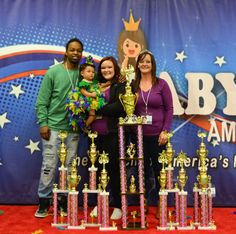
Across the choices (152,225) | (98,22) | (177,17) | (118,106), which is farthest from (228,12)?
(152,225)

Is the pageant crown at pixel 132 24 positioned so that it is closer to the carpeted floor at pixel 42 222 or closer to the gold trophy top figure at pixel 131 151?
the gold trophy top figure at pixel 131 151

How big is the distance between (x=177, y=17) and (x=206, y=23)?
0.28 m

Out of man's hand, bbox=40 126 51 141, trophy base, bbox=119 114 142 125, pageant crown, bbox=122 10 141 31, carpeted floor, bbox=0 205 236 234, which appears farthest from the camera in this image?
pageant crown, bbox=122 10 141 31

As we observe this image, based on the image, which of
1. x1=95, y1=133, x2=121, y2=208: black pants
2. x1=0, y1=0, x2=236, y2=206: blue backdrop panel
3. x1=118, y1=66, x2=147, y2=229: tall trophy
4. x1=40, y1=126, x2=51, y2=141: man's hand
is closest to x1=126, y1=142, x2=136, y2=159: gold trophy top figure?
x1=118, y1=66, x2=147, y2=229: tall trophy

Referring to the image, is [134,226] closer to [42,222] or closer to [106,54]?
[42,222]

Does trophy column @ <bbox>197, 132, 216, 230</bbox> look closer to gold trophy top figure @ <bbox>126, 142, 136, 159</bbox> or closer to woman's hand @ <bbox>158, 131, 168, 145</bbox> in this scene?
woman's hand @ <bbox>158, 131, 168, 145</bbox>

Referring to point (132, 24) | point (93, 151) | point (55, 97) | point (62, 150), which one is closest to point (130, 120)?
point (93, 151)

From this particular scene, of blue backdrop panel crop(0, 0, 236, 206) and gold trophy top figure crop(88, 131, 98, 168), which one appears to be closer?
gold trophy top figure crop(88, 131, 98, 168)

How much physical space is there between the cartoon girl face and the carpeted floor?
141 cm

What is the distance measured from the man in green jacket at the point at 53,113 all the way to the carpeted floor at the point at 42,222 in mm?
147

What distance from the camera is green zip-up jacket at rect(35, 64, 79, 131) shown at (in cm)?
311

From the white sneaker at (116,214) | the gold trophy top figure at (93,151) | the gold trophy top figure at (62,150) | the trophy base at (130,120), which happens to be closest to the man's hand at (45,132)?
the gold trophy top figure at (62,150)

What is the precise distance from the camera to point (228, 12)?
362 centimetres

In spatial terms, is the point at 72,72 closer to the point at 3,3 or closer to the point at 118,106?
the point at 118,106
